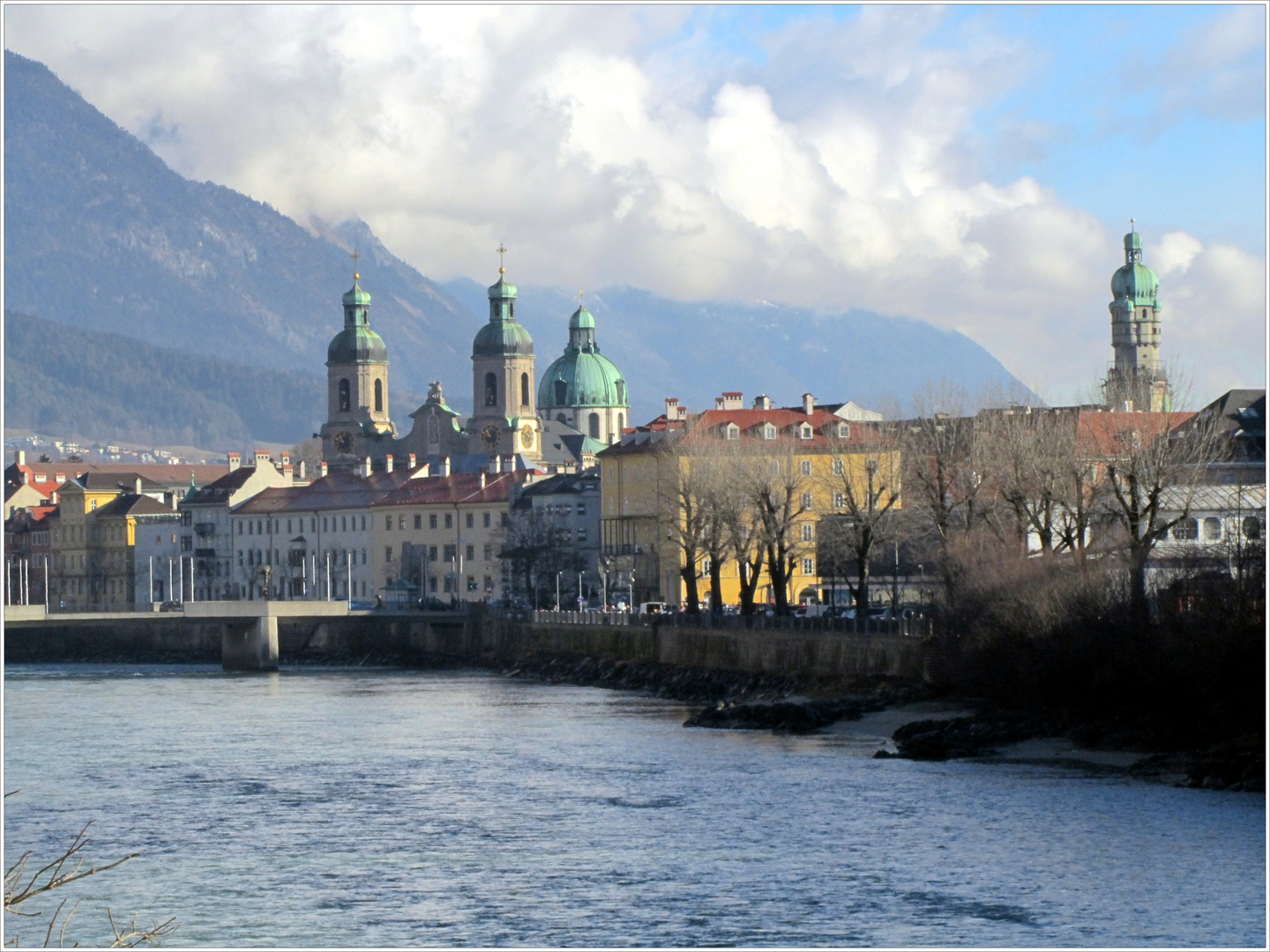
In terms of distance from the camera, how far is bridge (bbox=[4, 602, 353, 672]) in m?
96.0

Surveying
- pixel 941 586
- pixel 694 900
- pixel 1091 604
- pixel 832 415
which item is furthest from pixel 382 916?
Answer: pixel 832 415

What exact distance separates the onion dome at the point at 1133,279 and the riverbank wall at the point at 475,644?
105250mm

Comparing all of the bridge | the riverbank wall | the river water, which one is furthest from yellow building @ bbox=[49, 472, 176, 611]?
the river water

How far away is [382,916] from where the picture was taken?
28.1m

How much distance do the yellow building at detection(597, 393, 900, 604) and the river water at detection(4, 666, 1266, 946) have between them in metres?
21.0

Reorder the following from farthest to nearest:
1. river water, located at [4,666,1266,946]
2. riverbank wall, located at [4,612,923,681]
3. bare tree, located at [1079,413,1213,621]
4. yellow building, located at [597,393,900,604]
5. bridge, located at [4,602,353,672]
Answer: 1. bridge, located at [4,602,353,672]
2. yellow building, located at [597,393,900,604]
3. riverbank wall, located at [4,612,923,681]
4. bare tree, located at [1079,413,1213,621]
5. river water, located at [4,666,1266,946]

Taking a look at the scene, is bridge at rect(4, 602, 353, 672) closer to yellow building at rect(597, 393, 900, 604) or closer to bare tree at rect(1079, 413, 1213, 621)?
yellow building at rect(597, 393, 900, 604)

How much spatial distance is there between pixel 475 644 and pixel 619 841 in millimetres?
62042

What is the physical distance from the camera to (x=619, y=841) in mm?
34219

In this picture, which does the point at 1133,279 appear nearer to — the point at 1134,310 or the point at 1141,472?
the point at 1134,310

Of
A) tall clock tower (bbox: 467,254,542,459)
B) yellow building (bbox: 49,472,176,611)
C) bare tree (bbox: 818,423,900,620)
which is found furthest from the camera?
tall clock tower (bbox: 467,254,542,459)

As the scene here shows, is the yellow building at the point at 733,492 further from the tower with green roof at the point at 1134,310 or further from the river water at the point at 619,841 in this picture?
the tower with green roof at the point at 1134,310

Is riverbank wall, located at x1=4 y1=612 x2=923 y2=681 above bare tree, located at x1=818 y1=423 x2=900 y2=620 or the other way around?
the other way around

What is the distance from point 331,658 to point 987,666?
186 ft
